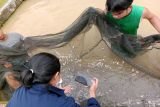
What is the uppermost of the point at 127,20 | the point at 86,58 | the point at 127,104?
the point at 127,20

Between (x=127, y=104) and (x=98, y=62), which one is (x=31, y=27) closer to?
(x=98, y=62)

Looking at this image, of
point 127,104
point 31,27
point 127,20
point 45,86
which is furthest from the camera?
point 31,27

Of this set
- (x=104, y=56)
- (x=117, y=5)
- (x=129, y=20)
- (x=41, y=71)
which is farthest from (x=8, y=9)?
(x=41, y=71)

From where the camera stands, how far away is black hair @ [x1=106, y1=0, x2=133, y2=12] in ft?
14.4

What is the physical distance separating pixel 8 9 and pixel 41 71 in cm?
448

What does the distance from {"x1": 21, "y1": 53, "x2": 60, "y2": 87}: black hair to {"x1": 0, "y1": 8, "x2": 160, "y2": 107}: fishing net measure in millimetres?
1531

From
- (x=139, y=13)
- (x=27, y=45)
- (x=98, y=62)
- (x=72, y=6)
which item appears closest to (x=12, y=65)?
(x=27, y=45)

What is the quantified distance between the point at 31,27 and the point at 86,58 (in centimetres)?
221

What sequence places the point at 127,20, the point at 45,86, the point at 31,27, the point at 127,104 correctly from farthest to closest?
the point at 31,27, the point at 127,20, the point at 127,104, the point at 45,86

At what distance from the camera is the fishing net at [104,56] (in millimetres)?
4605

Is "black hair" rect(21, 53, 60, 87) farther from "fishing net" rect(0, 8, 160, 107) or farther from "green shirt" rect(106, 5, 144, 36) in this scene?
"green shirt" rect(106, 5, 144, 36)

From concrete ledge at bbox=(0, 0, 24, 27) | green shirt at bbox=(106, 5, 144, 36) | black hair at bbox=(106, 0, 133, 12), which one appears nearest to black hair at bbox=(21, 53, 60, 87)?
black hair at bbox=(106, 0, 133, 12)

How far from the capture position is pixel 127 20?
4.83 m

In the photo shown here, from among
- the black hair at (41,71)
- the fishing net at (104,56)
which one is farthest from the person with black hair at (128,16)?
the black hair at (41,71)
